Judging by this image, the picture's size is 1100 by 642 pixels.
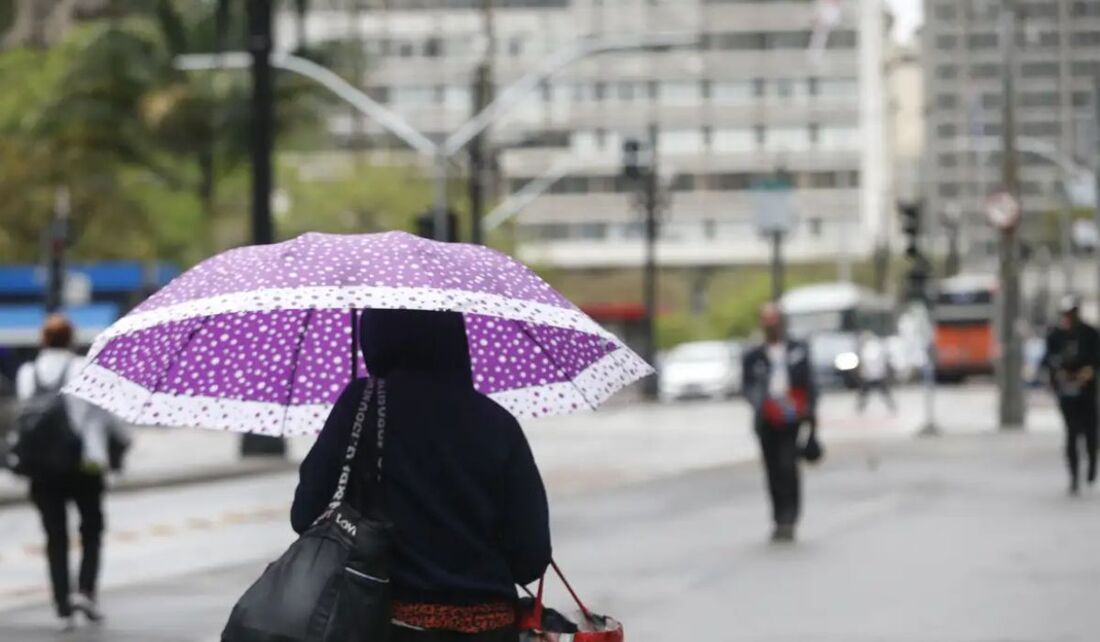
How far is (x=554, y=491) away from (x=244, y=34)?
2519 cm

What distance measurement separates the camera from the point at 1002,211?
3759 cm

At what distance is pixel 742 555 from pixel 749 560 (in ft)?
1.49

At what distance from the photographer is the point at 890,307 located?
9094 cm

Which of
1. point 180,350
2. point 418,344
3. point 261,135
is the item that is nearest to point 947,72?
point 261,135

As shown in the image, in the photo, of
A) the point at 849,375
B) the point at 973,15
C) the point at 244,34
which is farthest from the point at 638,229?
the point at 244,34

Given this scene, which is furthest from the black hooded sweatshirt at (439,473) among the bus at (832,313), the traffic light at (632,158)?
the bus at (832,313)

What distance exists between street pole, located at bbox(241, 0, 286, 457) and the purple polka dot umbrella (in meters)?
24.3

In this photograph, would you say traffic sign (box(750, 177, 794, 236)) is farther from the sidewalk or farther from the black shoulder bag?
the black shoulder bag

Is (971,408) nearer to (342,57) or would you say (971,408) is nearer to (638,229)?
(342,57)

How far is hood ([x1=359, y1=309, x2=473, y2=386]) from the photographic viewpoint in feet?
18.6

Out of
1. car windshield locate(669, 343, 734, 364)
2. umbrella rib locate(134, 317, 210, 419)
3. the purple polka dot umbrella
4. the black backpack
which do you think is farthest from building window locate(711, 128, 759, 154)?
umbrella rib locate(134, 317, 210, 419)

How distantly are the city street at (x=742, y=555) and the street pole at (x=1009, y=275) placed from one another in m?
7.17

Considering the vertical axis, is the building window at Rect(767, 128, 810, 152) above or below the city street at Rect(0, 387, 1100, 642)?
above

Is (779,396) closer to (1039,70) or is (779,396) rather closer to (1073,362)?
(1073,362)
